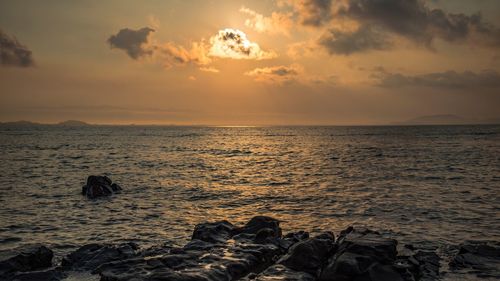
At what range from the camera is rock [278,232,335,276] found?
13.2 metres

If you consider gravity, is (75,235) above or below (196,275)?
below

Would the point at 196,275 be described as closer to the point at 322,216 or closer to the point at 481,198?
the point at 322,216

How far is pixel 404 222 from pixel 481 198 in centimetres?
1101

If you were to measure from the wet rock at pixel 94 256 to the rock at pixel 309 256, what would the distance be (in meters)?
6.53

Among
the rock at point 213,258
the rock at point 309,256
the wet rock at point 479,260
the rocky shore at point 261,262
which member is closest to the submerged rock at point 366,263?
the rocky shore at point 261,262

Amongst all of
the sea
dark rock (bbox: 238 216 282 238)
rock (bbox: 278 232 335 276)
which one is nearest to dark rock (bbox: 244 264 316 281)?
rock (bbox: 278 232 335 276)

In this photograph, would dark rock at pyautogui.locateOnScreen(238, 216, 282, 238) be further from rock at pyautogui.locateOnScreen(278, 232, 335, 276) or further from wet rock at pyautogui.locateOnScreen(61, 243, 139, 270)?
wet rock at pyautogui.locateOnScreen(61, 243, 139, 270)

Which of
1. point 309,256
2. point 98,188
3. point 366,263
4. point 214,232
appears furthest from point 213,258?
point 98,188

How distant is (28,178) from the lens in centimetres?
4281

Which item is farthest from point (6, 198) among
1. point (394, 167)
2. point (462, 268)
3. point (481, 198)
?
point (394, 167)

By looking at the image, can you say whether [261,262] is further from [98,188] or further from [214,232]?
[98,188]

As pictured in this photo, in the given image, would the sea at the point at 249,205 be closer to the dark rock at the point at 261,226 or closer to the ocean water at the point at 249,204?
the ocean water at the point at 249,204

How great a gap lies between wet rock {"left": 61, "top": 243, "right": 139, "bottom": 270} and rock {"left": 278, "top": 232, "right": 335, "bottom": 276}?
6530 millimetres

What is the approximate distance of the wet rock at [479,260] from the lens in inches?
527
